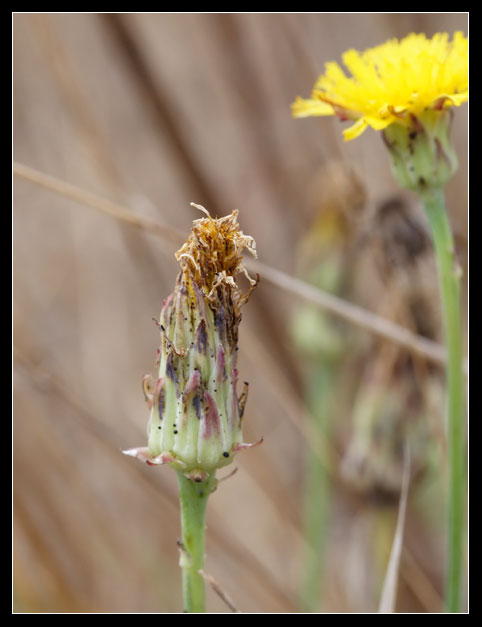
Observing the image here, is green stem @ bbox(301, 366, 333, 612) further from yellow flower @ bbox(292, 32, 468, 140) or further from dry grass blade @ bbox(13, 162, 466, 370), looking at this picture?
yellow flower @ bbox(292, 32, 468, 140)

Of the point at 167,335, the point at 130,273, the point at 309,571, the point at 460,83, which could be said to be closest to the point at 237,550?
the point at 309,571

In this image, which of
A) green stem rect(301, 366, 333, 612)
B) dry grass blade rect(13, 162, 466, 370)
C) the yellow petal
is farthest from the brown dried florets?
green stem rect(301, 366, 333, 612)

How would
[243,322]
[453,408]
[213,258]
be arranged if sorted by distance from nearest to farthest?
[213,258] → [453,408] → [243,322]

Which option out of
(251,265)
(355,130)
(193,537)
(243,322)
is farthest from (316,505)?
(355,130)

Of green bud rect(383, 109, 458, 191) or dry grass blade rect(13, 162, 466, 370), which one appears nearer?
green bud rect(383, 109, 458, 191)

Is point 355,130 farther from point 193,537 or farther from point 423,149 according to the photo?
point 193,537

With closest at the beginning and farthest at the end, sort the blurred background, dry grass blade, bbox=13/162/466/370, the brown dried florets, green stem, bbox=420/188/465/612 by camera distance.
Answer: the brown dried florets → green stem, bbox=420/188/465/612 → dry grass blade, bbox=13/162/466/370 → the blurred background

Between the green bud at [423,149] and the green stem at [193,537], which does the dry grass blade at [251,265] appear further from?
the green stem at [193,537]
